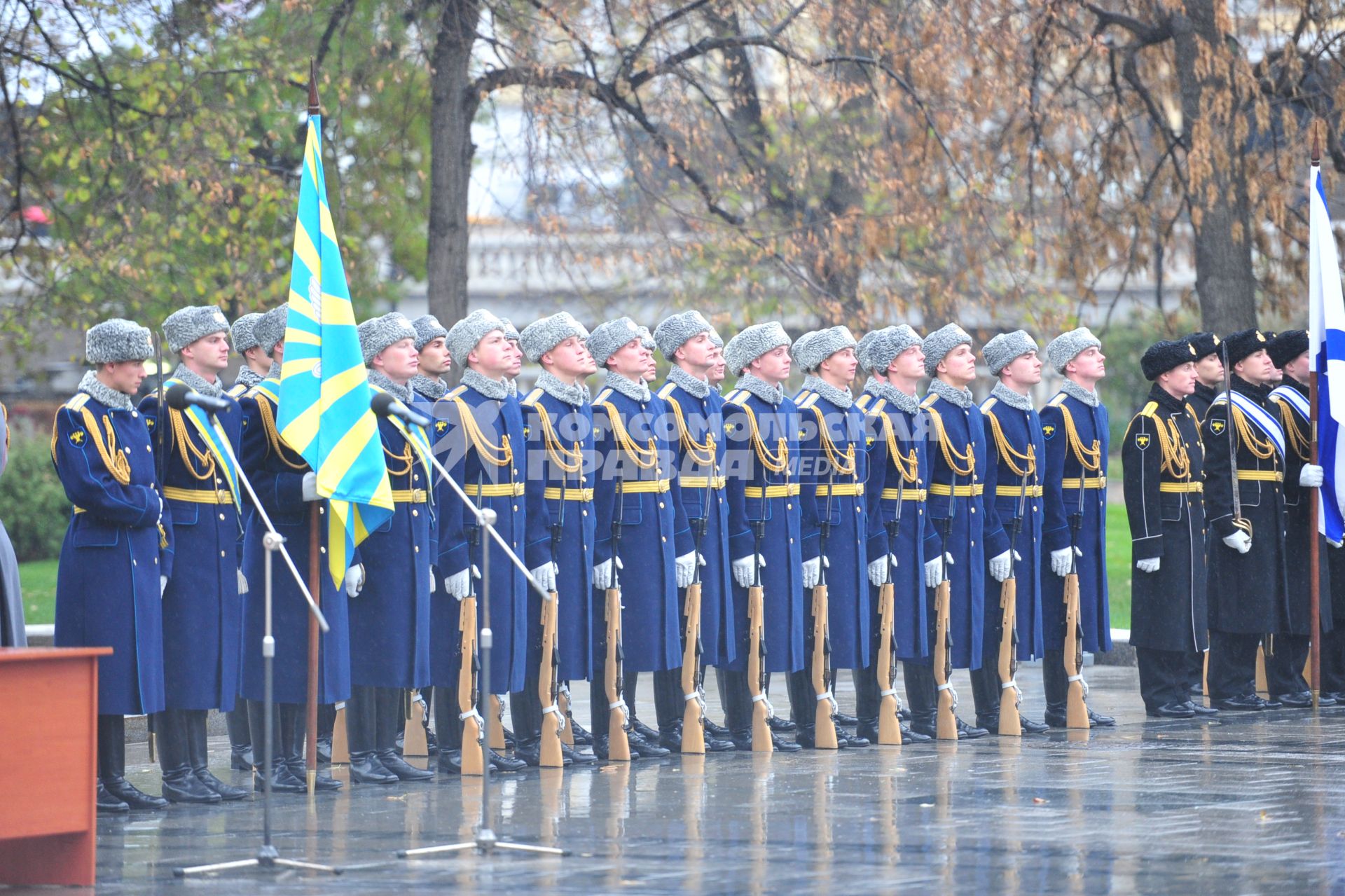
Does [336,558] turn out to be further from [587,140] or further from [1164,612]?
[587,140]

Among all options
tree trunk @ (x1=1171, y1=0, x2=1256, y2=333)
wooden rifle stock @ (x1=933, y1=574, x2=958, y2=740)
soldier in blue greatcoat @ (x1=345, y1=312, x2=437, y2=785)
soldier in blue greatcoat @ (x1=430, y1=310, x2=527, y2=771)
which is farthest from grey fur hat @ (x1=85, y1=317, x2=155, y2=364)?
Result: tree trunk @ (x1=1171, y1=0, x2=1256, y2=333)

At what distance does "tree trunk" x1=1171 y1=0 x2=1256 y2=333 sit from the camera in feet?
52.5

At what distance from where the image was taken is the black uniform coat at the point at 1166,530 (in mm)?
11906

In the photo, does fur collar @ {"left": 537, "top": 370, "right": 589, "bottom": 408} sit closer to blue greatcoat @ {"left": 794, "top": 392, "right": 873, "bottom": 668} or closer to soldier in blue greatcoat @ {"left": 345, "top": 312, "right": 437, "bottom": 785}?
soldier in blue greatcoat @ {"left": 345, "top": 312, "right": 437, "bottom": 785}

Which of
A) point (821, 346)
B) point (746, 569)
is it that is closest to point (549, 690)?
point (746, 569)

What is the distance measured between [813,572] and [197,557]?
10.5 ft

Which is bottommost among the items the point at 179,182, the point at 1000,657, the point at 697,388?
the point at 1000,657

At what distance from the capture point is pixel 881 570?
11.0 metres

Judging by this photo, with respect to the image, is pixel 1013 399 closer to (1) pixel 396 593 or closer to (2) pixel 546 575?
(2) pixel 546 575

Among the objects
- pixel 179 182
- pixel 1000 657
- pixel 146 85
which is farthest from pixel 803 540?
pixel 146 85

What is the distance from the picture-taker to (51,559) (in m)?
24.5

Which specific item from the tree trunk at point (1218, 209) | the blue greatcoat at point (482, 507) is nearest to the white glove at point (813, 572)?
the blue greatcoat at point (482, 507)

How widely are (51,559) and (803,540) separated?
1580 cm

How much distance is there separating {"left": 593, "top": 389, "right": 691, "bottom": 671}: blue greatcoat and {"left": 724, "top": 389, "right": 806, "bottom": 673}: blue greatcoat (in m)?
0.47
